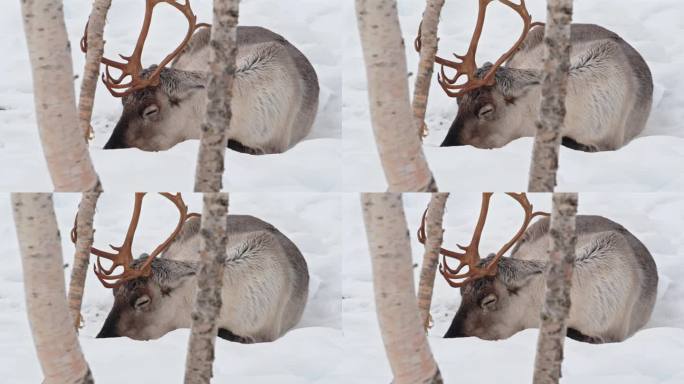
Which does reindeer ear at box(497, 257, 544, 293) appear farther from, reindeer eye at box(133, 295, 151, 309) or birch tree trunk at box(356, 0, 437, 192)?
reindeer eye at box(133, 295, 151, 309)

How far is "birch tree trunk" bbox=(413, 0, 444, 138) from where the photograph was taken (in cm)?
457

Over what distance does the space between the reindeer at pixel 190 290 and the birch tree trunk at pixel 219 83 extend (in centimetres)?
55

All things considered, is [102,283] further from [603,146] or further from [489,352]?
[603,146]

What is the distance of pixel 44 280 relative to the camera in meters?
4.07

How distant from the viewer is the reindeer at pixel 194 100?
15.1 feet

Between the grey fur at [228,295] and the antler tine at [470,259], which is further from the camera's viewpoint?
the grey fur at [228,295]

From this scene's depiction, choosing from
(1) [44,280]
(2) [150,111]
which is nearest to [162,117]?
(2) [150,111]

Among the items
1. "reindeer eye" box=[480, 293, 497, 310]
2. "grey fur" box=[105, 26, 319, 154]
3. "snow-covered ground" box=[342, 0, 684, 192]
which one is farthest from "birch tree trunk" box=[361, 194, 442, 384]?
"grey fur" box=[105, 26, 319, 154]

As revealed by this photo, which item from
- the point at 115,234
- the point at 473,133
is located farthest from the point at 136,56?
the point at 473,133

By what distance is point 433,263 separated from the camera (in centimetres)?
449

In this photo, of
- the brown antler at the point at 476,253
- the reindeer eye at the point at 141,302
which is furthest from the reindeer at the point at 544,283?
the reindeer eye at the point at 141,302

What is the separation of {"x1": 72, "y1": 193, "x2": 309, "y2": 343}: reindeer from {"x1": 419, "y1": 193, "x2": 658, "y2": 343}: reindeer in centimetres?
68

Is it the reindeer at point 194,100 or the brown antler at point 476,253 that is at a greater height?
the reindeer at point 194,100

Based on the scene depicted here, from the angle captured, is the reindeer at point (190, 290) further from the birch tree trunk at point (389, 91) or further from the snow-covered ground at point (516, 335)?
the birch tree trunk at point (389, 91)
